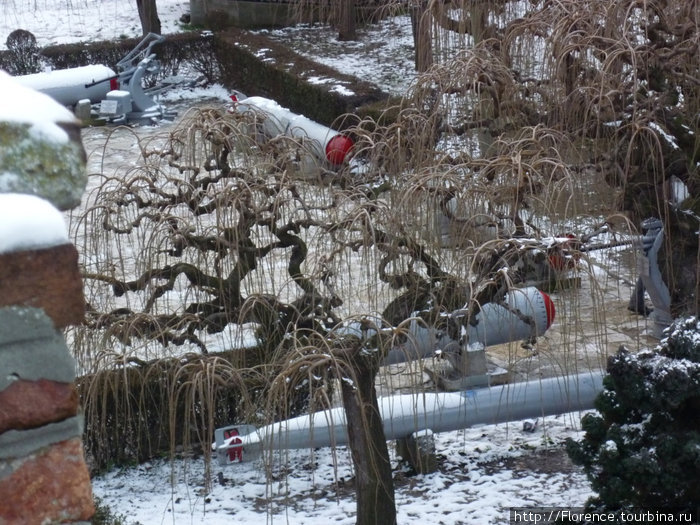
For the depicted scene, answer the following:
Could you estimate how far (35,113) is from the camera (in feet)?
5.49

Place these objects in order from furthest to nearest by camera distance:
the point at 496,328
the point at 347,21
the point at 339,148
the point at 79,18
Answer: the point at 79,18 → the point at 347,21 → the point at 339,148 → the point at 496,328

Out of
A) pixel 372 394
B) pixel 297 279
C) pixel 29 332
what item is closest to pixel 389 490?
pixel 372 394

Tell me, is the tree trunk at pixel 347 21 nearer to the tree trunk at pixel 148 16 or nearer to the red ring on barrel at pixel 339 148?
the tree trunk at pixel 148 16

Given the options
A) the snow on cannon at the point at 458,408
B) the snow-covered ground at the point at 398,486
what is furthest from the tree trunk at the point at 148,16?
the snow on cannon at the point at 458,408

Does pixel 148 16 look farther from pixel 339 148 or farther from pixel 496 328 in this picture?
pixel 496 328

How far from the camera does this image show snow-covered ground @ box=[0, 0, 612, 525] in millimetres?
5938

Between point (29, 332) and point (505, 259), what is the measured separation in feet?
11.1

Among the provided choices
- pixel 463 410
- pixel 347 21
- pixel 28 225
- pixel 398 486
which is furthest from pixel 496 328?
pixel 347 21

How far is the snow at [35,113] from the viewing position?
65.2 inches

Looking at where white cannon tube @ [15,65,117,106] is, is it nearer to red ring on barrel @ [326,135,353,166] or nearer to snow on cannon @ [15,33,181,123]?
snow on cannon @ [15,33,181,123]

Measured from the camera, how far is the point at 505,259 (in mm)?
4738

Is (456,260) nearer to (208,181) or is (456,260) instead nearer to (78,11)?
(208,181)

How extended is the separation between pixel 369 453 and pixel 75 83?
13238mm

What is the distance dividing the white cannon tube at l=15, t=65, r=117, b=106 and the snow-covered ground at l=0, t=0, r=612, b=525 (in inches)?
450
